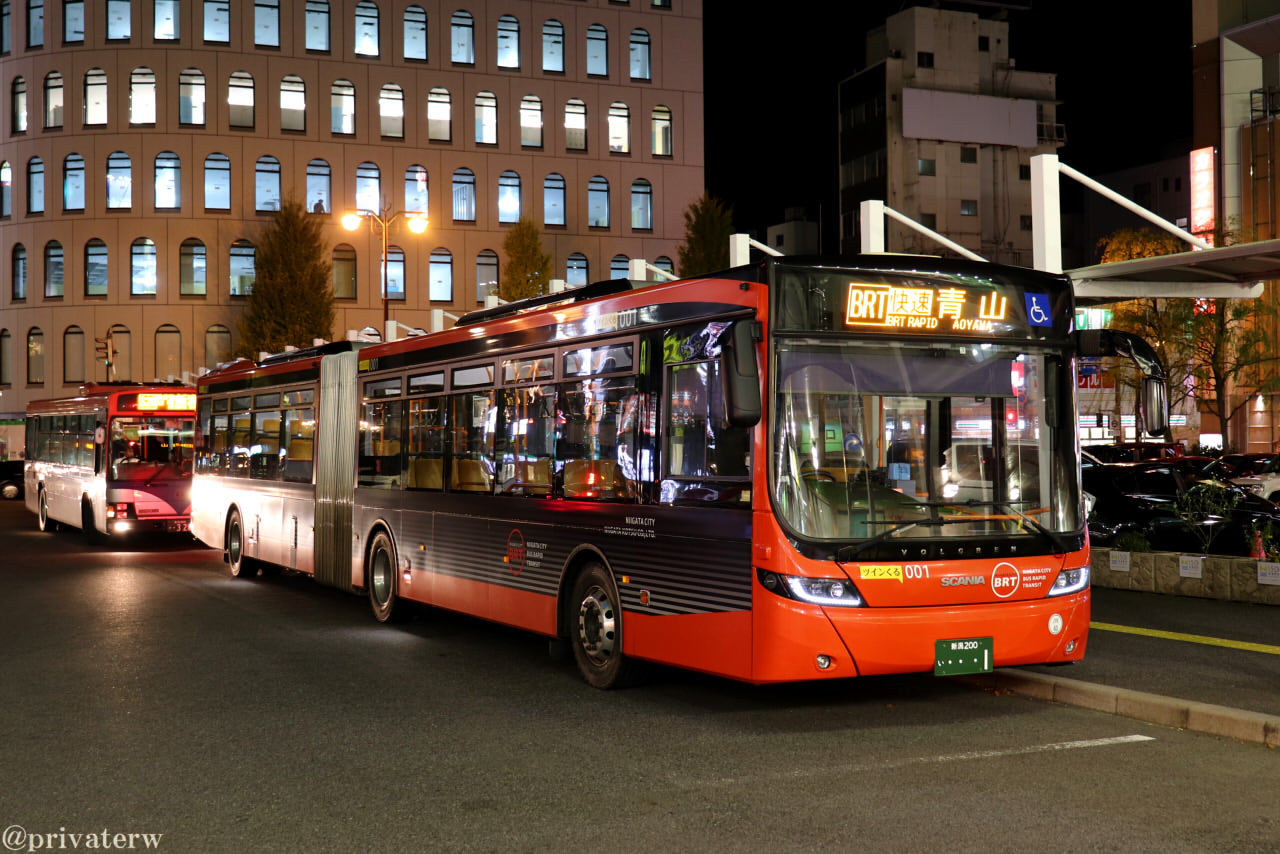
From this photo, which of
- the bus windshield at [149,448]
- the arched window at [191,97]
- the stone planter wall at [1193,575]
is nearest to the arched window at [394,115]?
the arched window at [191,97]

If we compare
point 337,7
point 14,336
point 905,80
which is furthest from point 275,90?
point 905,80

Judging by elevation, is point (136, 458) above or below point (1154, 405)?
below

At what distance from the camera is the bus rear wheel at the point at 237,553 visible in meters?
18.8

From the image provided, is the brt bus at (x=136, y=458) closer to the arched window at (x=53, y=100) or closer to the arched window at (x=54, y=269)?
the arched window at (x=54, y=269)

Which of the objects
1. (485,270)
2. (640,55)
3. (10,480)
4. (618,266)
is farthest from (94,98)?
(640,55)

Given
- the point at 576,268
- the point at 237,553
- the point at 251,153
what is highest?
the point at 251,153

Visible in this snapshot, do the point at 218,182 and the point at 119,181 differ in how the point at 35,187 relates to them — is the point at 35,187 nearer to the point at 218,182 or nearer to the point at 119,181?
the point at 119,181

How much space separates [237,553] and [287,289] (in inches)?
1383

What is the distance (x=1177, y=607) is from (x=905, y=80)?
70379 millimetres

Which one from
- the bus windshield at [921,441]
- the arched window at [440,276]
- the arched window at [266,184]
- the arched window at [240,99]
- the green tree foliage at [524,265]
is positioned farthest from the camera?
the arched window at [440,276]

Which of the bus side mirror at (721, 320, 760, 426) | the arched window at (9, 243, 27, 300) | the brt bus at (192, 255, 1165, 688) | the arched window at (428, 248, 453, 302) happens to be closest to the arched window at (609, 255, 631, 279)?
the arched window at (428, 248, 453, 302)

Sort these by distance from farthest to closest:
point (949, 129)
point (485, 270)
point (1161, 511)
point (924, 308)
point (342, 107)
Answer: point (949, 129), point (485, 270), point (342, 107), point (1161, 511), point (924, 308)

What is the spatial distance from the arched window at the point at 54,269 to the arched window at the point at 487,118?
19.0 metres

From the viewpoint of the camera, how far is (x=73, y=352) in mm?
56875
